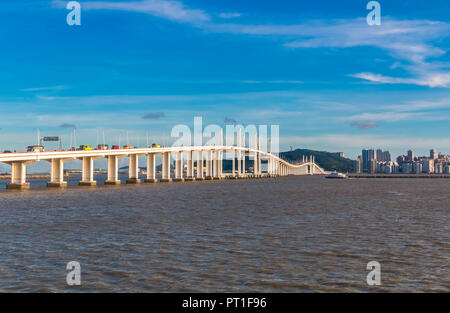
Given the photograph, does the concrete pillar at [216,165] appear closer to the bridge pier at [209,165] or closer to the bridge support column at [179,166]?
the bridge pier at [209,165]

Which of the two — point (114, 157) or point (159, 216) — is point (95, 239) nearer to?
point (159, 216)

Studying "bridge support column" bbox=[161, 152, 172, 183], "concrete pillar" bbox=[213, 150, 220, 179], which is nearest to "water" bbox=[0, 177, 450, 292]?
"bridge support column" bbox=[161, 152, 172, 183]

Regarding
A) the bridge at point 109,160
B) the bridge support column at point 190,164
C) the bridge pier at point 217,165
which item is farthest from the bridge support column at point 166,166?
the bridge pier at point 217,165

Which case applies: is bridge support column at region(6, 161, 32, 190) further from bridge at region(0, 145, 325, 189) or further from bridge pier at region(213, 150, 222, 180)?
bridge pier at region(213, 150, 222, 180)

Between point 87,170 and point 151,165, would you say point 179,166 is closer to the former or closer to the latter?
point 151,165

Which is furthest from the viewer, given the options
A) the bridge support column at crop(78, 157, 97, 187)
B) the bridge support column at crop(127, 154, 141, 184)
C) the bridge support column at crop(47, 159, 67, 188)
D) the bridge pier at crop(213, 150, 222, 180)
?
the bridge pier at crop(213, 150, 222, 180)

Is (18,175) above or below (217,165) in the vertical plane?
below

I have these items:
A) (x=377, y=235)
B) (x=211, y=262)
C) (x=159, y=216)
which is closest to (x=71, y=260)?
(x=211, y=262)

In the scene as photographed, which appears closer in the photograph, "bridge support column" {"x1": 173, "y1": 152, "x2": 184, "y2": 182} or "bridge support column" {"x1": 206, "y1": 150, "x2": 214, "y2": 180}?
"bridge support column" {"x1": 173, "y1": 152, "x2": 184, "y2": 182}

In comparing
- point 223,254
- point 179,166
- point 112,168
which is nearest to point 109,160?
point 112,168

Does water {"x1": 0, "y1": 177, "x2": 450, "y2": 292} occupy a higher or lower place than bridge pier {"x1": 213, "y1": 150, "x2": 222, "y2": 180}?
lower

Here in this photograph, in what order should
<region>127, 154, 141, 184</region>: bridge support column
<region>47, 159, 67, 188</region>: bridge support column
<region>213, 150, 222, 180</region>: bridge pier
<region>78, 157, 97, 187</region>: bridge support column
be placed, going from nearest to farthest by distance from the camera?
<region>47, 159, 67, 188</region>: bridge support column, <region>78, 157, 97, 187</region>: bridge support column, <region>127, 154, 141, 184</region>: bridge support column, <region>213, 150, 222, 180</region>: bridge pier
